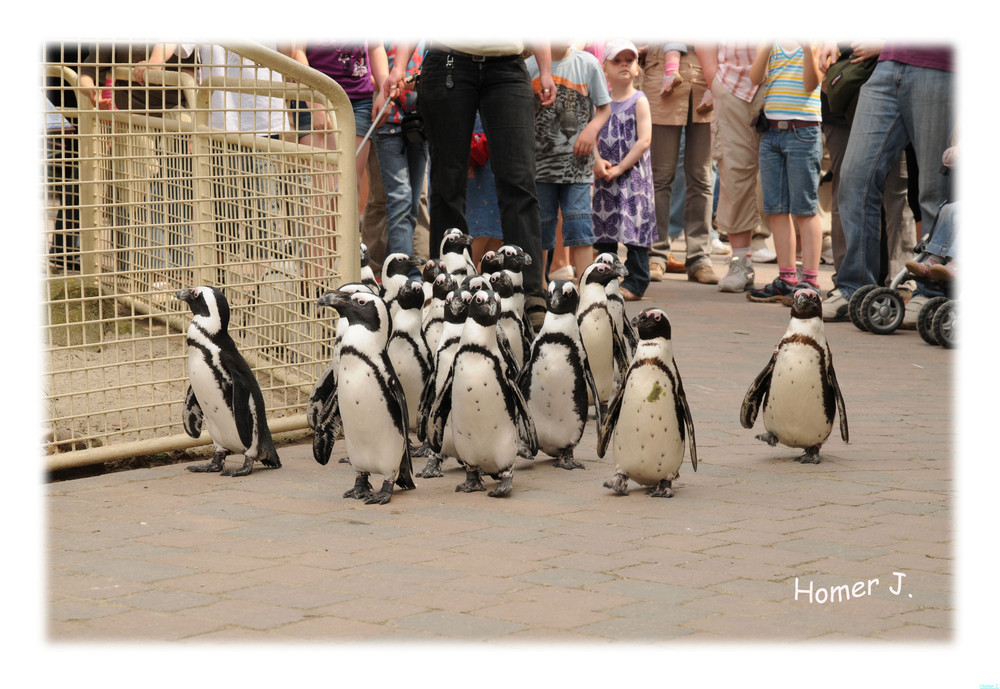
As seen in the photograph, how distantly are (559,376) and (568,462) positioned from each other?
36 centimetres

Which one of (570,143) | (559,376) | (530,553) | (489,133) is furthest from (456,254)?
(570,143)

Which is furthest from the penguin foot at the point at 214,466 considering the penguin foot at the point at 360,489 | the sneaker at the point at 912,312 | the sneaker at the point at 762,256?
the sneaker at the point at 762,256

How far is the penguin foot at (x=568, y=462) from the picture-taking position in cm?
464

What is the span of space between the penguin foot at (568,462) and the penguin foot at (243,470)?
1.17 m

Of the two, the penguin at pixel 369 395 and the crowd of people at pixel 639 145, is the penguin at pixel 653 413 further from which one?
the crowd of people at pixel 639 145

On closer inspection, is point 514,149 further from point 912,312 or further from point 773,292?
point 773,292

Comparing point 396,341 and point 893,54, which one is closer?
point 396,341

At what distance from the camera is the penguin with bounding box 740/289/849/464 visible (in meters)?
4.52

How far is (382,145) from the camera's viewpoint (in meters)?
7.67

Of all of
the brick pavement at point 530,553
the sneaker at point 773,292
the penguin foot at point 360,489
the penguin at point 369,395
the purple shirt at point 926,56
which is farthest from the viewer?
the sneaker at point 773,292

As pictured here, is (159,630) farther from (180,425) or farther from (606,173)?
(606,173)

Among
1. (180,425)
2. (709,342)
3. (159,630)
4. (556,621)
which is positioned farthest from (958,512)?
(709,342)

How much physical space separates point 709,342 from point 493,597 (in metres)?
4.47

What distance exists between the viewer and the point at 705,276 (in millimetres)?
10148
